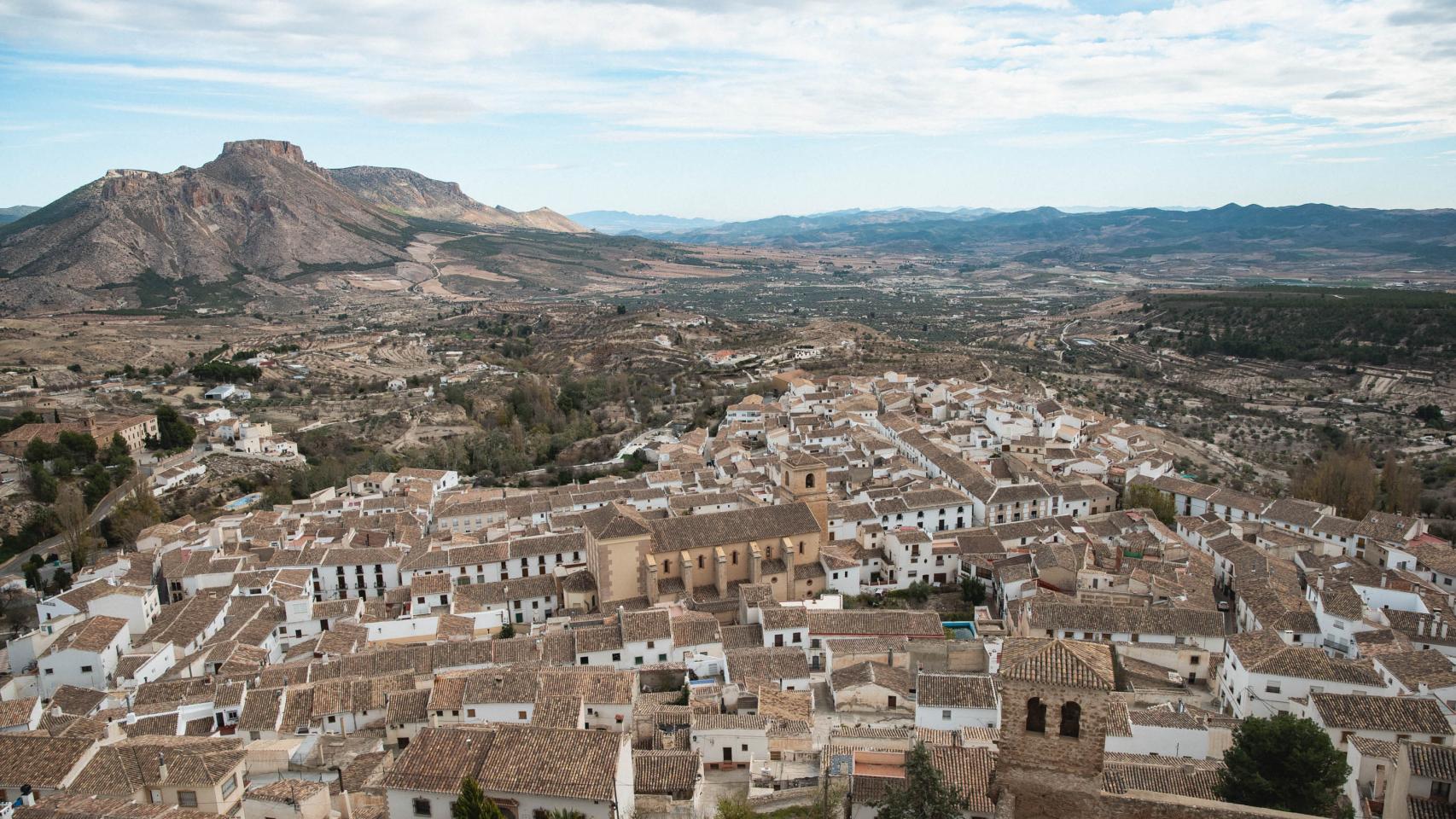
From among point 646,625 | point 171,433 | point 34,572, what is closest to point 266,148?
point 171,433

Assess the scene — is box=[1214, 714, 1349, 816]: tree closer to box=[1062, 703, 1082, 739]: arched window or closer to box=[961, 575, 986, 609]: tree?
box=[1062, 703, 1082, 739]: arched window

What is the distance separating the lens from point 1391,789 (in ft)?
49.5

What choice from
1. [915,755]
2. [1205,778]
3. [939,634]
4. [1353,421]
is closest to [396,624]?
[939,634]

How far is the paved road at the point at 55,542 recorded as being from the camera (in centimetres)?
3953

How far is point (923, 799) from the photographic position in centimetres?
1314

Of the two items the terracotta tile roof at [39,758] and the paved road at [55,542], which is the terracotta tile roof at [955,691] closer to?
the terracotta tile roof at [39,758]

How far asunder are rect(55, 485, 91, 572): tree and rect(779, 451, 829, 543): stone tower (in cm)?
3044

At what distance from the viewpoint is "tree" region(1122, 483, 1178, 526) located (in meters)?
38.9

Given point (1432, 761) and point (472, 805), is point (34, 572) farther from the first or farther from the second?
point (1432, 761)

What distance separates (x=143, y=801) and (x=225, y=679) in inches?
356

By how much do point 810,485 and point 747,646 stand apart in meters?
9.27

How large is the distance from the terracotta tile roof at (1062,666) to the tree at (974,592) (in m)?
20.4

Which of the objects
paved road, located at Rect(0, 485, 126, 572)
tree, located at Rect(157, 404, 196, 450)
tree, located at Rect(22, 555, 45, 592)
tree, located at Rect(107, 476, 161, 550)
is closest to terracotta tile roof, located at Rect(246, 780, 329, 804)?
tree, located at Rect(22, 555, 45, 592)

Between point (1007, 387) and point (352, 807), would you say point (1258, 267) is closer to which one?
point (1007, 387)
